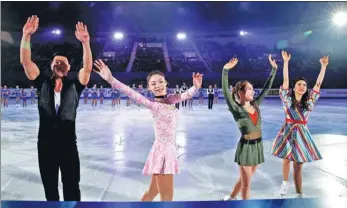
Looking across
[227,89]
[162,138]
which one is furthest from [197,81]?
[162,138]

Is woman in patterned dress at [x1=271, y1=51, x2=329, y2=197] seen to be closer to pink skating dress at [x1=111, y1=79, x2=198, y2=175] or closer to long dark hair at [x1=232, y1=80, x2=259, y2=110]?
long dark hair at [x1=232, y1=80, x2=259, y2=110]

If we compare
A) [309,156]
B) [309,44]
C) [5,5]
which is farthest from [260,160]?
[309,44]

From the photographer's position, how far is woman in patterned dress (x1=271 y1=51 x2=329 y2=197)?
3.64 m

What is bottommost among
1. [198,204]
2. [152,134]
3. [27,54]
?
[198,204]

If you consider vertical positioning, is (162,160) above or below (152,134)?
above

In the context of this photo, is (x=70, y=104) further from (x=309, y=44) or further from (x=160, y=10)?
(x=309, y=44)

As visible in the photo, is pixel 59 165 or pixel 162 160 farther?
pixel 59 165

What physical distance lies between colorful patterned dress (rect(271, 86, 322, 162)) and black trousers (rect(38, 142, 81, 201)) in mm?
2128

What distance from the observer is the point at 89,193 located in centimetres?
369

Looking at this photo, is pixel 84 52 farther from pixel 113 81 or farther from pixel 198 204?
pixel 198 204

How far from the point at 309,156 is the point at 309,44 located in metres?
13.3

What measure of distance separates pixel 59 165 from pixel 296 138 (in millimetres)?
2417

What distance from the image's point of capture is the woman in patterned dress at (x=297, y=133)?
3.64 metres

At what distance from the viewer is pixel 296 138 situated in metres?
3.65
